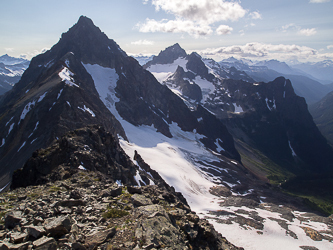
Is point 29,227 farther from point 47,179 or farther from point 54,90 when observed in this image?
point 54,90

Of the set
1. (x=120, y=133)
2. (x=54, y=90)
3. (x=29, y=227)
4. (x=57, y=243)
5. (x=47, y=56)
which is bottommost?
(x=120, y=133)

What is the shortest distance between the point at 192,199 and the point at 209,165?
46491 millimetres

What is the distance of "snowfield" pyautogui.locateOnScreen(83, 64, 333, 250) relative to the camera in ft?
157

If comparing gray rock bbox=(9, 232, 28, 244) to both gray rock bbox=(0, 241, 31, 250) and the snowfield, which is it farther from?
the snowfield

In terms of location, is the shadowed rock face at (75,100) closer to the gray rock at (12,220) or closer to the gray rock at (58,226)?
the gray rock at (12,220)

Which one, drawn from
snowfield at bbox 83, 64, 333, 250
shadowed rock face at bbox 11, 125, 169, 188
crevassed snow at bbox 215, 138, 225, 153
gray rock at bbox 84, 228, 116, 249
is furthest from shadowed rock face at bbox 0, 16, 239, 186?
gray rock at bbox 84, 228, 116, 249

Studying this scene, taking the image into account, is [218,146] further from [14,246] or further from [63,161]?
[14,246]

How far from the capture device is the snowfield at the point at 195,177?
157 ft

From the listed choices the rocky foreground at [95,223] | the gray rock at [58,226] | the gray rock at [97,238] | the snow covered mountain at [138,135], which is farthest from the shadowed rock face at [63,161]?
the gray rock at [97,238]

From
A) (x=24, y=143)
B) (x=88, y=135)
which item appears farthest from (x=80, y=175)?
(x=24, y=143)

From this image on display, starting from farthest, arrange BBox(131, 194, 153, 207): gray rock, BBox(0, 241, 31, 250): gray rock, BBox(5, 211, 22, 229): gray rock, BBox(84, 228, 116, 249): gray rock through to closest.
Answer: BBox(131, 194, 153, 207): gray rock, BBox(5, 211, 22, 229): gray rock, BBox(84, 228, 116, 249): gray rock, BBox(0, 241, 31, 250): gray rock

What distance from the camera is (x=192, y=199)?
75.3m

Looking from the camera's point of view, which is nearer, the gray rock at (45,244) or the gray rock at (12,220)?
the gray rock at (45,244)

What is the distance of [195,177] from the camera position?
315 ft
